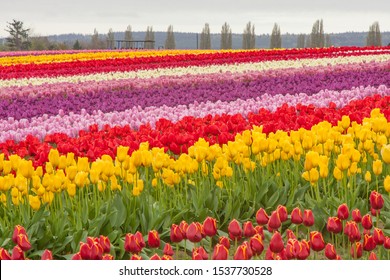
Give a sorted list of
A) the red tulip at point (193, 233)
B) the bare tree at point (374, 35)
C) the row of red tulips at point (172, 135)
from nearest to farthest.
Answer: the red tulip at point (193, 233) → the row of red tulips at point (172, 135) → the bare tree at point (374, 35)

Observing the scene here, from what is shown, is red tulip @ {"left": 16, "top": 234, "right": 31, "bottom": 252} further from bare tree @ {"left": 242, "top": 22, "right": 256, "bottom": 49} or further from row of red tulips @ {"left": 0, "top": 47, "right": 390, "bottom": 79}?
bare tree @ {"left": 242, "top": 22, "right": 256, "bottom": 49}

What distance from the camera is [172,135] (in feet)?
20.6

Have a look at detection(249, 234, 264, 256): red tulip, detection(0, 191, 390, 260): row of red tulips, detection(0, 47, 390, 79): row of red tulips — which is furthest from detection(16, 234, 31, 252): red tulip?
detection(0, 47, 390, 79): row of red tulips

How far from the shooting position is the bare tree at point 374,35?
55375 millimetres

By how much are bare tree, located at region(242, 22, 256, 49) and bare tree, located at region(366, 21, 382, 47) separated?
10.1 metres

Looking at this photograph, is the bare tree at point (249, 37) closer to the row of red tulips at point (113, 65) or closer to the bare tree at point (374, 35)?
the bare tree at point (374, 35)

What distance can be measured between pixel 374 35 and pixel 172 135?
52506mm

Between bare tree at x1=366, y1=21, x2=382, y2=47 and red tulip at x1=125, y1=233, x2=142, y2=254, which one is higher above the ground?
bare tree at x1=366, y1=21, x2=382, y2=47

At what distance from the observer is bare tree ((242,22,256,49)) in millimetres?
60438

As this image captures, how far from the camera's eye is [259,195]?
5.40 meters

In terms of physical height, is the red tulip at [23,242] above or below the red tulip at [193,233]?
below

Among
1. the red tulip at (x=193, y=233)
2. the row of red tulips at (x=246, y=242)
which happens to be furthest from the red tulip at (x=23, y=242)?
the red tulip at (x=193, y=233)

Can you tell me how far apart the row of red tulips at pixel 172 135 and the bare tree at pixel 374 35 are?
47.8m
